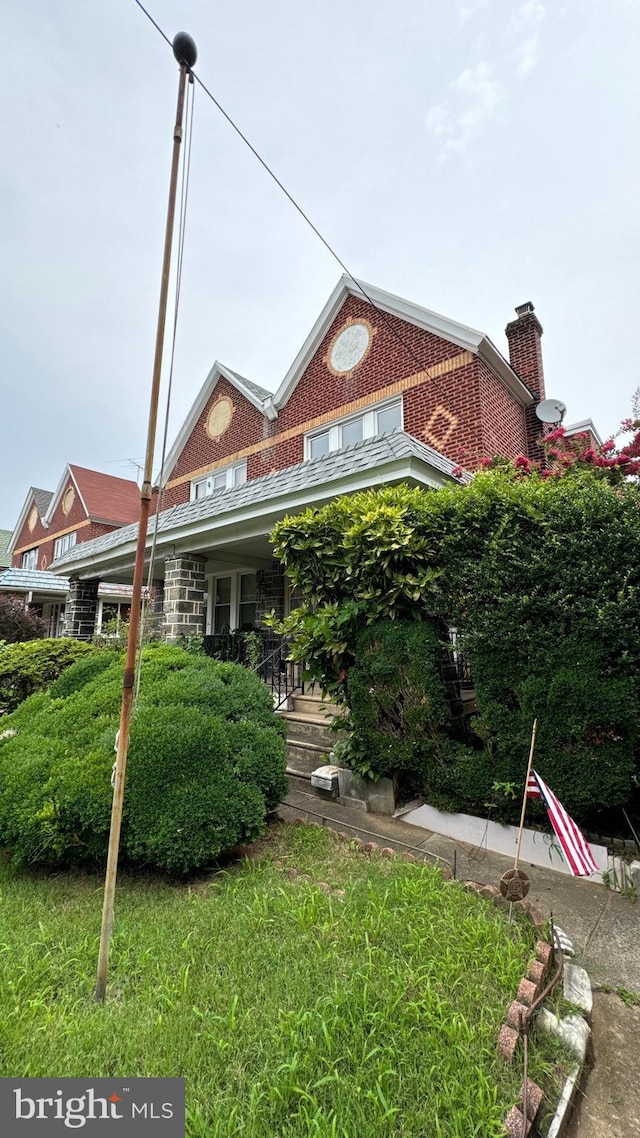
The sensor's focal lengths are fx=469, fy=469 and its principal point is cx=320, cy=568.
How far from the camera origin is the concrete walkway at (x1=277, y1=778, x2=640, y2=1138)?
1.59m

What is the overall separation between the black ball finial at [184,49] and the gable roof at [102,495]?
2373 centimetres

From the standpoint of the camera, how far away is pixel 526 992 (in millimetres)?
1846

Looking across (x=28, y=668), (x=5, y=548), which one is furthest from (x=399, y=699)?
(x=5, y=548)

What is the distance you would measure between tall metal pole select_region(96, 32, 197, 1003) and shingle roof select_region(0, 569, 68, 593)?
17.4 meters

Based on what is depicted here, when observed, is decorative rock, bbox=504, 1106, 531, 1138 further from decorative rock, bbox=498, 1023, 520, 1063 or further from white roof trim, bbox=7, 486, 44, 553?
white roof trim, bbox=7, 486, 44, 553

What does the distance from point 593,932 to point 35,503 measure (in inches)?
1360

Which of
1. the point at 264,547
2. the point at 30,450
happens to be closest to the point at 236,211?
the point at 264,547

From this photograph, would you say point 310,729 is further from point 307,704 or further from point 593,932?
point 593,932

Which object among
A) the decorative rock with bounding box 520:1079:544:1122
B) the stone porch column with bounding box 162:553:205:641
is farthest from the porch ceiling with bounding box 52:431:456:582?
the decorative rock with bounding box 520:1079:544:1122

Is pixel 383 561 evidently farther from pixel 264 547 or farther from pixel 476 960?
pixel 264 547

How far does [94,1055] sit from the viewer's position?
1.62m

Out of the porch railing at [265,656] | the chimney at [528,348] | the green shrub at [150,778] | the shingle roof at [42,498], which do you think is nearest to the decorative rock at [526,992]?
the green shrub at [150,778]

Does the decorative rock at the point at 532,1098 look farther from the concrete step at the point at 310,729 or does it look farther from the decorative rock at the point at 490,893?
the concrete step at the point at 310,729

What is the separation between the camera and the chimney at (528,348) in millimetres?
9547
